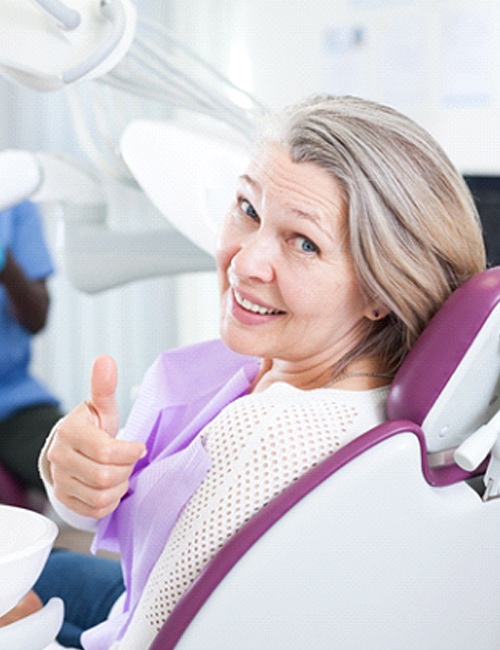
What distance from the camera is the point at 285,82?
3246 mm

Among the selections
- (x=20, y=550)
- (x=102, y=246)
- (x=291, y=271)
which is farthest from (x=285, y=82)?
(x=20, y=550)

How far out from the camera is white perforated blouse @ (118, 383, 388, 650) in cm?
93

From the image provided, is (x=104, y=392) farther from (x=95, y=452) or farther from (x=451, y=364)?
(x=451, y=364)

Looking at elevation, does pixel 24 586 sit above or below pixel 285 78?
above

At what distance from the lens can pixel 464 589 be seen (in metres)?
1.04

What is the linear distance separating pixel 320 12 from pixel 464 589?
2.45 meters

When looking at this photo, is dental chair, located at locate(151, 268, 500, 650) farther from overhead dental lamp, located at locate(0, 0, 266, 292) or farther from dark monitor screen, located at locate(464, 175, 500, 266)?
dark monitor screen, located at locate(464, 175, 500, 266)

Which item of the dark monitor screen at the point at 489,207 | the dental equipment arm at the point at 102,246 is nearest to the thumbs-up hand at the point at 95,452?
the dental equipment arm at the point at 102,246

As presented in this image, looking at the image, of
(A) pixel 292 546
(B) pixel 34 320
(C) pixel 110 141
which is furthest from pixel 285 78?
(A) pixel 292 546

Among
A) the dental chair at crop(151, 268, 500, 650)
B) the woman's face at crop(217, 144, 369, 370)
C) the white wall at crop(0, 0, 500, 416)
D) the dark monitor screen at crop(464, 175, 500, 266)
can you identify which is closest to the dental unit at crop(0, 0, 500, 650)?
the dental chair at crop(151, 268, 500, 650)

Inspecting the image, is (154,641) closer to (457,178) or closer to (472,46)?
(457,178)

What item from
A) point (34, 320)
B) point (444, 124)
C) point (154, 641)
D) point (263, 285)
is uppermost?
point (263, 285)

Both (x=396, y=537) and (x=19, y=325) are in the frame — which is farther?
(x=19, y=325)

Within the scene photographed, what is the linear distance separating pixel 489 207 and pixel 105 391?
1.85 m
